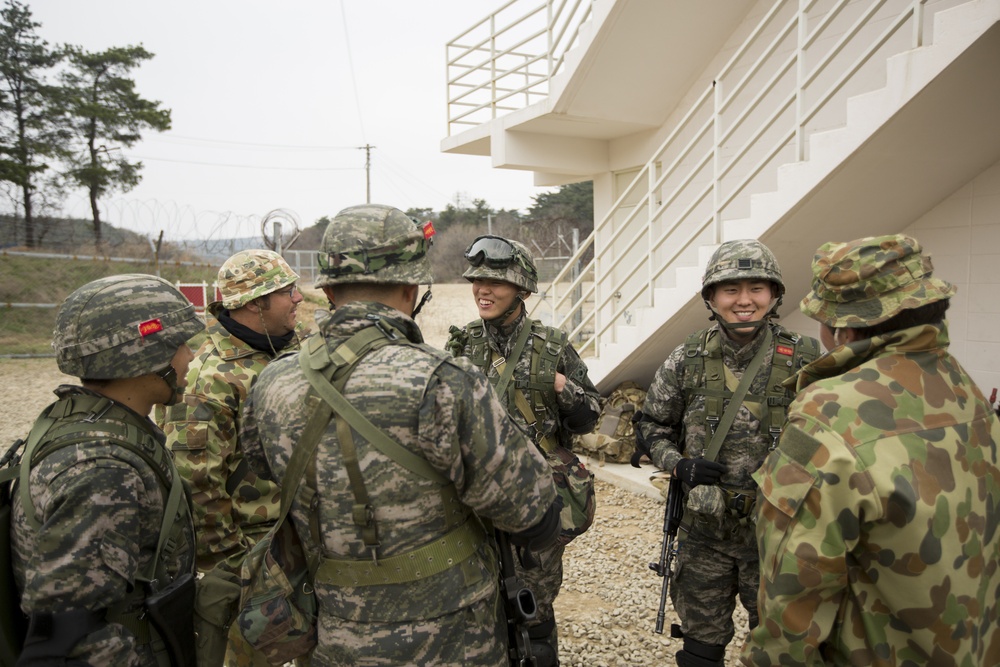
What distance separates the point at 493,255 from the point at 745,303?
1246 millimetres

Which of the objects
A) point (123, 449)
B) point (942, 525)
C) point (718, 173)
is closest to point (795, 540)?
point (942, 525)

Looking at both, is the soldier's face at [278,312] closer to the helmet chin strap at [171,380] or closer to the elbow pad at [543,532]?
the helmet chin strap at [171,380]

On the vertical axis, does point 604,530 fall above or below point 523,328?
below

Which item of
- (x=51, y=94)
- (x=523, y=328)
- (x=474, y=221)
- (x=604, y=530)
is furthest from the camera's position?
(x=474, y=221)

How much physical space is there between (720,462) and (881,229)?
4016mm

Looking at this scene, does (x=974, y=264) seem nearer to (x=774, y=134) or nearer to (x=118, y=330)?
(x=774, y=134)

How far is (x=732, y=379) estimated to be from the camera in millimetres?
3018

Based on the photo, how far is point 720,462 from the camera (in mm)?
2988

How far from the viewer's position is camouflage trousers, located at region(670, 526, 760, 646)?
2852mm

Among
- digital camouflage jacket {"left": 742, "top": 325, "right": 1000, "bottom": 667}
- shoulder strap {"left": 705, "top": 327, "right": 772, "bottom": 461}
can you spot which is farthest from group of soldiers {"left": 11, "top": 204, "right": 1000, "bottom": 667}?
shoulder strap {"left": 705, "top": 327, "right": 772, "bottom": 461}

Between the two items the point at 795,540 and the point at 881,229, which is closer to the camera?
the point at 795,540

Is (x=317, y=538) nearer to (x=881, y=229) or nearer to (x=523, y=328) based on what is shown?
(x=523, y=328)

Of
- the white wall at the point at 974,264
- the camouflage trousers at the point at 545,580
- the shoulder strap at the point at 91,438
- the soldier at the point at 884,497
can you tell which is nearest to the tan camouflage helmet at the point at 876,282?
the soldier at the point at 884,497

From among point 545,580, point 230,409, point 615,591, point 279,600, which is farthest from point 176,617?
point 615,591
